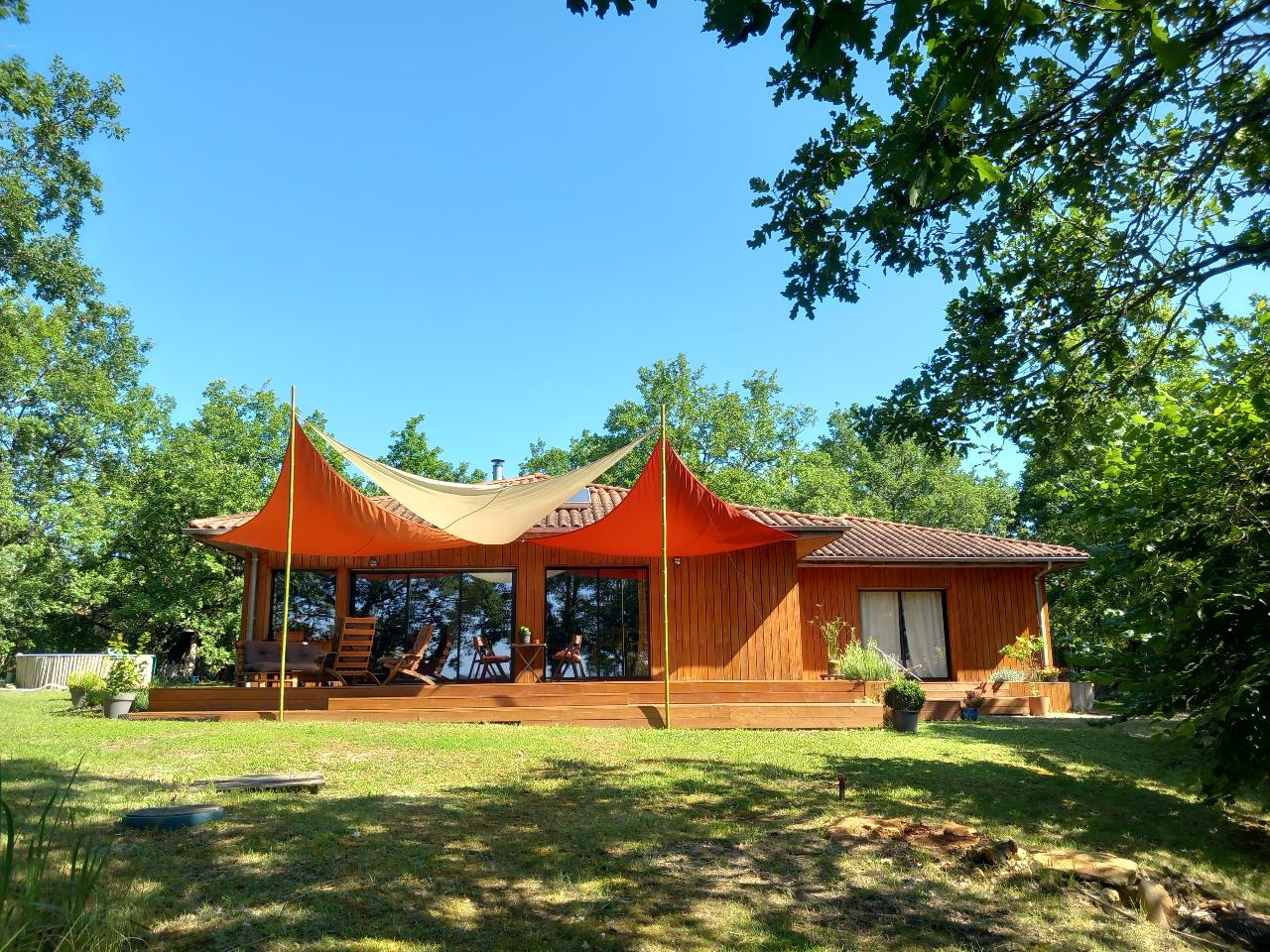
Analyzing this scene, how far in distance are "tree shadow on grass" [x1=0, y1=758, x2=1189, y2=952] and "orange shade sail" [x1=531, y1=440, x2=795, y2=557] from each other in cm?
447

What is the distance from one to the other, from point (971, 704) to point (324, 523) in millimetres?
9139

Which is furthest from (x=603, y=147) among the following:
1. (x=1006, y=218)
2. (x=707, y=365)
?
(x=707, y=365)

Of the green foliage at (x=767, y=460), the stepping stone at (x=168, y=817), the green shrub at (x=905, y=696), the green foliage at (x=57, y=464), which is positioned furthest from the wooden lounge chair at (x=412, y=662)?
the green foliage at (x=767, y=460)

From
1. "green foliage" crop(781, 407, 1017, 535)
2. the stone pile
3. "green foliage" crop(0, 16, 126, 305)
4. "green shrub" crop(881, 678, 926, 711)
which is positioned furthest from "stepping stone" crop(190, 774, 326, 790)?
"green foliage" crop(781, 407, 1017, 535)

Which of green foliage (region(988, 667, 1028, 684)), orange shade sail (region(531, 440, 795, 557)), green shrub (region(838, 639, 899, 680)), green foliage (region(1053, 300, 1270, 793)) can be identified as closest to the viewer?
green foliage (region(1053, 300, 1270, 793))

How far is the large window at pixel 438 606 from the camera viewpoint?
11.4 metres

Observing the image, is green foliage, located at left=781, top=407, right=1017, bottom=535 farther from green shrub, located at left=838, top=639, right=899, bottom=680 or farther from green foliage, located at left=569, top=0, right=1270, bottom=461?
green foliage, located at left=569, top=0, right=1270, bottom=461

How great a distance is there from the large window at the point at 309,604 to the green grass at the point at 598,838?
3.97 meters

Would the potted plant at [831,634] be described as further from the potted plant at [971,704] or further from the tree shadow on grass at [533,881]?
the tree shadow on grass at [533,881]

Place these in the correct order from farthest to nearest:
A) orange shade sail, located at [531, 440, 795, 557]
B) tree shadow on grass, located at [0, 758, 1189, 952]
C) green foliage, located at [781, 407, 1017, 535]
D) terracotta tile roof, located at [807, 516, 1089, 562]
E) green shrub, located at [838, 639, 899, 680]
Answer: green foliage, located at [781, 407, 1017, 535] → terracotta tile roof, located at [807, 516, 1089, 562] → green shrub, located at [838, 639, 899, 680] → orange shade sail, located at [531, 440, 795, 557] → tree shadow on grass, located at [0, 758, 1189, 952]

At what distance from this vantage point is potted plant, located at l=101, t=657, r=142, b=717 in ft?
27.5

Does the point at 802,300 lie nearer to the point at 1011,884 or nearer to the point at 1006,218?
the point at 1006,218

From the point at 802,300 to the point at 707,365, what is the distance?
90.7 feet

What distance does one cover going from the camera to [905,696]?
8453mm
